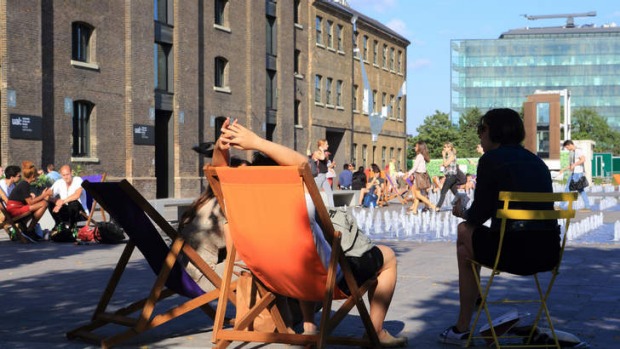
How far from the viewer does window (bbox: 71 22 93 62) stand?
2994 cm

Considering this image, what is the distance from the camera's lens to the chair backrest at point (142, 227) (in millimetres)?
5480

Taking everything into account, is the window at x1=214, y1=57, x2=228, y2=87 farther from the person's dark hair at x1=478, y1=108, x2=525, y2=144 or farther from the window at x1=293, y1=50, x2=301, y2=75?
the person's dark hair at x1=478, y1=108, x2=525, y2=144

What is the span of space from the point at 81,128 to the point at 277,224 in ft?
87.4

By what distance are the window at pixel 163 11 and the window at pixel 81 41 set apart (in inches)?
192

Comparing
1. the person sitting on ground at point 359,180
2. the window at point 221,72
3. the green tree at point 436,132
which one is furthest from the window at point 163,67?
the green tree at point 436,132

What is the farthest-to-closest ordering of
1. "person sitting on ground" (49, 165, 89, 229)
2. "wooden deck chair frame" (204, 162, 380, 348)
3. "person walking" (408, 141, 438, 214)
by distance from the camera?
"person walking" (408, 141, 438, 214), "person sitting on ground" (49, 165, 89, 229), "wooden deck chair frame" (204, 162, 380, 348)

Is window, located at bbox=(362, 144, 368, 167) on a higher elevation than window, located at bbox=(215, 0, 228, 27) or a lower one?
lower

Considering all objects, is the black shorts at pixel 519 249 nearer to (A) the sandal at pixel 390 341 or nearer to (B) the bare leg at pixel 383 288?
(B) the bare leg at pixel 383 288

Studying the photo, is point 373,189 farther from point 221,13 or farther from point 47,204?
point 47,204

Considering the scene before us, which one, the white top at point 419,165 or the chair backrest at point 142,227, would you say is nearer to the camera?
the chair backrest at point 142,227

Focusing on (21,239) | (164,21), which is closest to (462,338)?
(21,239)

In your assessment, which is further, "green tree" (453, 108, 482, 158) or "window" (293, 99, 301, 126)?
"green tree" (453, 108, 482, 158)

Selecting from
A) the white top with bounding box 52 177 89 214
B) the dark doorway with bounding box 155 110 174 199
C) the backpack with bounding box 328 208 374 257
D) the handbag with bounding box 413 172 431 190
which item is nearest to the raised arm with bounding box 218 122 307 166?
the backpack with bounding box 328 208 374 257

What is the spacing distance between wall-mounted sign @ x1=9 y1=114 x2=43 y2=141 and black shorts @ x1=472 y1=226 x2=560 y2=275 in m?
23.2
